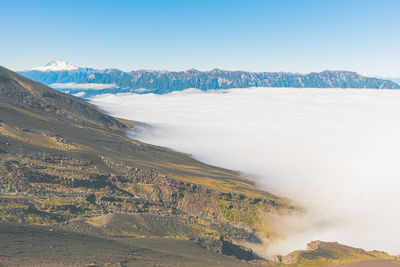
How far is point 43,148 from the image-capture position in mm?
100750

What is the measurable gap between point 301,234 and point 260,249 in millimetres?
20263

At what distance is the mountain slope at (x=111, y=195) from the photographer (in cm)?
6209

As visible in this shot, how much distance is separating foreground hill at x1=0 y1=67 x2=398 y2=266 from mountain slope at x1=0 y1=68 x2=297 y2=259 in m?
0.26

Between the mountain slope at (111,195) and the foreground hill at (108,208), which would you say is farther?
the mountain slope at (111,195)

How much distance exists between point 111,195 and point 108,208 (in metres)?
9.80

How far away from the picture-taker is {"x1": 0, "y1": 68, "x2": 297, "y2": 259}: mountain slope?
62.1 metres

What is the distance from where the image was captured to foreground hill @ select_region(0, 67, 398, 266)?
127ft

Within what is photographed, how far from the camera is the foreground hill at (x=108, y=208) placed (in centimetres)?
3881

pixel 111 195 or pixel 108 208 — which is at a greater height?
pixel 111 195

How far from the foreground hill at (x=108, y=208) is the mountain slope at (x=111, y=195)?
26cm

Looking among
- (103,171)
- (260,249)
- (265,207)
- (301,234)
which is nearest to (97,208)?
(103,171)

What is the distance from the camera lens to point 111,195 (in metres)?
83.0

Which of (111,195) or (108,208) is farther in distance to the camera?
(111,195)

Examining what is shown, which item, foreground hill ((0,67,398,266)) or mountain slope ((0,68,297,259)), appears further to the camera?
mountain slope ((0,68,297,259))
